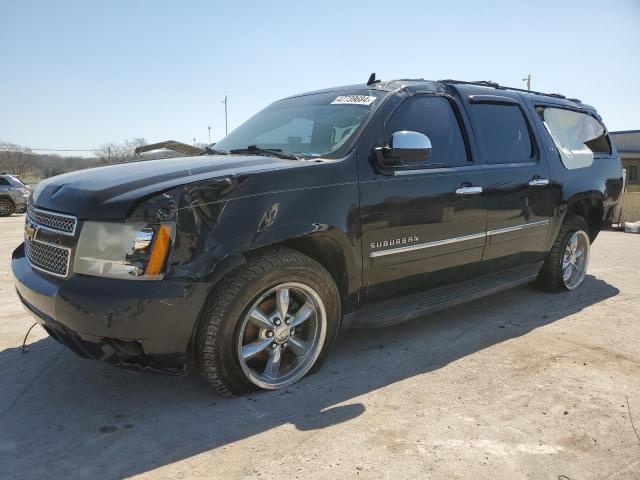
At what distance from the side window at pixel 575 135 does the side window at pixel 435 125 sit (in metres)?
1.51

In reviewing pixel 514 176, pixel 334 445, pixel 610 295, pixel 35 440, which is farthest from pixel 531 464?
pixel 610 295

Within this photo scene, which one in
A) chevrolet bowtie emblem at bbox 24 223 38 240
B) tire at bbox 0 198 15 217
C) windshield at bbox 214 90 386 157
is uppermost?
windshield at bbox 214 90 386 157

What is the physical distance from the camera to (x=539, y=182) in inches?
180

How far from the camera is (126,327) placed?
8.20 feet

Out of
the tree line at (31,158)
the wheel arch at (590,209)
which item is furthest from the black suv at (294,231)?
the tree line at (31,158)

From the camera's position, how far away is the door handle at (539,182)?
448 centimetres

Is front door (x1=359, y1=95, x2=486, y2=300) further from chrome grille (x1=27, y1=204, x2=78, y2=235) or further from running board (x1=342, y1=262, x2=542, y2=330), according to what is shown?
chrome grille (x1=27, y1=204, x2=78, y2=235)

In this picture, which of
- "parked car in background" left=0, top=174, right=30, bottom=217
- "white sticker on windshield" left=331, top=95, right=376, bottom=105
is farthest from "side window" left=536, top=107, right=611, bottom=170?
"parked car in background" left=0, top=174, right=30, bottom=217

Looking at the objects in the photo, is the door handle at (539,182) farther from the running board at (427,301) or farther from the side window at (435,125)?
the side window at (435,125)

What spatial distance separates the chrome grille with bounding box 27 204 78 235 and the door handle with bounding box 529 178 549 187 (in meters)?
A: 3.60

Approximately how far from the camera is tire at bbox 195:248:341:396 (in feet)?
8.89

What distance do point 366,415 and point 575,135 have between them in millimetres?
4056

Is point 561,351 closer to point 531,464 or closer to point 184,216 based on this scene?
point 531,464

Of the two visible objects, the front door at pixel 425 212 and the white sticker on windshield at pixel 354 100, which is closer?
the front door at pixel 425 212
